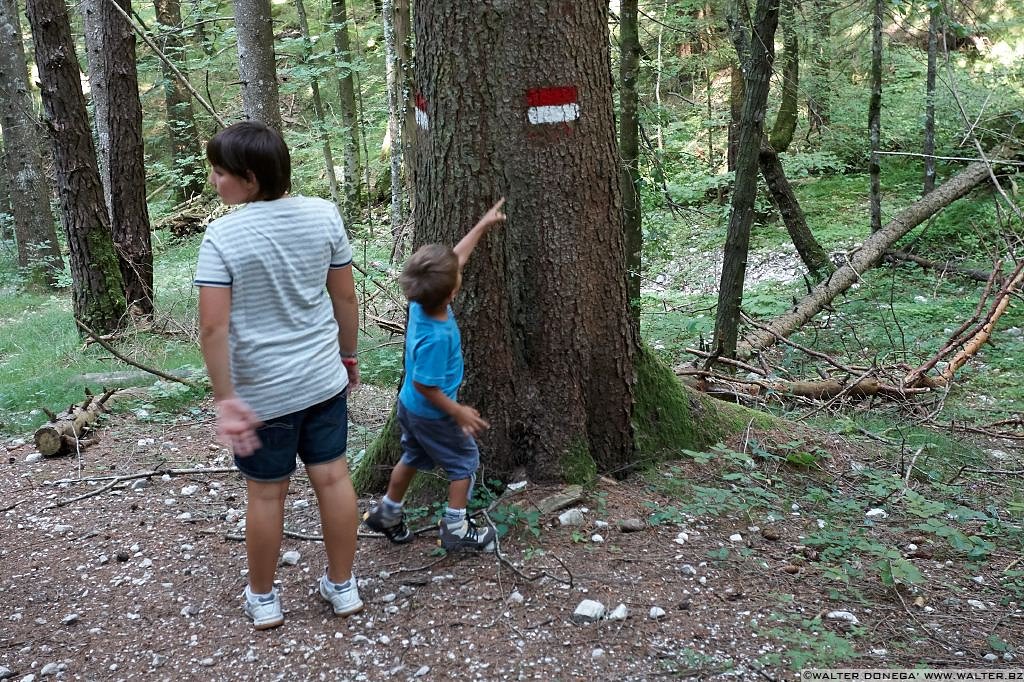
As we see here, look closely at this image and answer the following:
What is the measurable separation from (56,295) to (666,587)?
48.6 feet

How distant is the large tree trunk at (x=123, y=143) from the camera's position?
30.6 ft

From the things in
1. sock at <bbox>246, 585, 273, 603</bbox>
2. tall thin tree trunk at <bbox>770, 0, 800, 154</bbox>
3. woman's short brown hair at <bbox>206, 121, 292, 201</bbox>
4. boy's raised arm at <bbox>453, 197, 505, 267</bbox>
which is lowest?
sock at <bbox>246, 585, 273, 603</bbox>

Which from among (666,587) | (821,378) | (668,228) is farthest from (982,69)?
(666,587)

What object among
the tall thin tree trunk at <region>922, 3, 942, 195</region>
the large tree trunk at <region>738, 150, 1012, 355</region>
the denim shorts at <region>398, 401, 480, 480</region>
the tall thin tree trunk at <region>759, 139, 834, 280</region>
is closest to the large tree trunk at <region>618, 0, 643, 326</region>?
the large tree trunk at <region>738, 150, 1012, 355</region>

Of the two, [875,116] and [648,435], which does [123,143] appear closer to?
[648,435]

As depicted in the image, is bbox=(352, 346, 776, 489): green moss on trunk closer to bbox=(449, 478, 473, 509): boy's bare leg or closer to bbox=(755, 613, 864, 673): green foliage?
bbox=(449, 478, 473, 509): boy's bare leg

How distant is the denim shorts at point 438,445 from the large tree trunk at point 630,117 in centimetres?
342

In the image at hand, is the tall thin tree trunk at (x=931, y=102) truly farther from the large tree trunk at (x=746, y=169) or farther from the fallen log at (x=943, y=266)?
the large tree trunk at (x=746, y=169)

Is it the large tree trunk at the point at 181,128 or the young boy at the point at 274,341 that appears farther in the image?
the large tree trunk at the point at 181,128

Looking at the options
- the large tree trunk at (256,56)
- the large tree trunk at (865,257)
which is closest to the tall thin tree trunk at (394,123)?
the large tree trunk at (256,56)

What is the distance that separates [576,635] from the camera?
304cm

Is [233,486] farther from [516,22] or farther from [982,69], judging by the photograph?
[982,69]

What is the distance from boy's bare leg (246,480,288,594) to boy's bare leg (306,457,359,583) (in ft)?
0.48

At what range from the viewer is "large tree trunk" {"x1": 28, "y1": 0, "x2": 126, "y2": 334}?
334 inches
